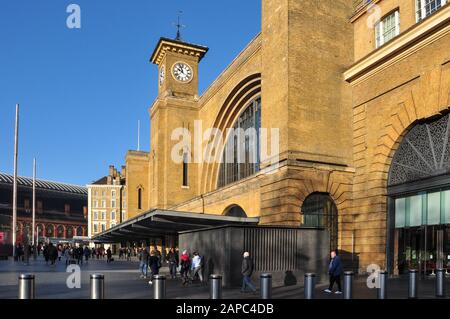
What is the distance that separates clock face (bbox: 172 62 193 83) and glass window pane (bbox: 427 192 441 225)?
31.4 meters

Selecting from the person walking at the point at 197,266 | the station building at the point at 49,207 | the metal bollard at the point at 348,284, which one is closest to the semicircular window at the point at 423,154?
the metal bollard at the point at 348,284

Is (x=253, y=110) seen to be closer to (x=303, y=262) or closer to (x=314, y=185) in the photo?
(x=314, y=185)

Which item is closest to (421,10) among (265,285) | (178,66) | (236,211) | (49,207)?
(265,285)

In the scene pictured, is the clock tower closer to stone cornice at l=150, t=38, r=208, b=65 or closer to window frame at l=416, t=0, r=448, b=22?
stone cornice at l=150, t=38, r=208, b=65

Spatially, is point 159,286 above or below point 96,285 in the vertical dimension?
below

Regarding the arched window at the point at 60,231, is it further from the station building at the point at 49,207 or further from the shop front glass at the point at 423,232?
the shop front glass at the point at 423,232

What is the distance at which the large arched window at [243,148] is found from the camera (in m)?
33.6

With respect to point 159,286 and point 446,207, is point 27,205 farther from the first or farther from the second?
point 159,286

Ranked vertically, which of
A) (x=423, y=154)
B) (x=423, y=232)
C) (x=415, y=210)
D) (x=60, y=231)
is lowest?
(x=60, y=231)

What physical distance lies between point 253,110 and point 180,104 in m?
11.5

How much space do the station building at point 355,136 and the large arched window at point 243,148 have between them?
5.01 m

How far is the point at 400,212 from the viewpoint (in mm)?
21094

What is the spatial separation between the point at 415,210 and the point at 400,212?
892 mm
